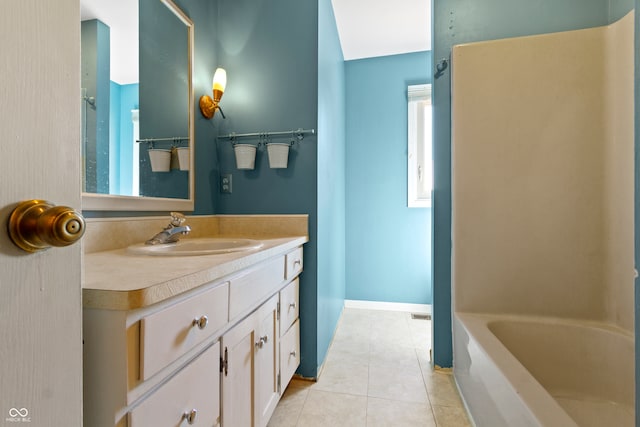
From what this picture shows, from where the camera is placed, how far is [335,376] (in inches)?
67.8

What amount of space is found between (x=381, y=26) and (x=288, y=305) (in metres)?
2.36

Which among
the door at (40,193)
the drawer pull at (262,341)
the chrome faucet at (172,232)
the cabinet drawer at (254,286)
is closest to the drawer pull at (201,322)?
the cabinet drawer at (254,286)

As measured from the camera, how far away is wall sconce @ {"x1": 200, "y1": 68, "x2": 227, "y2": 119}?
5.51 feet

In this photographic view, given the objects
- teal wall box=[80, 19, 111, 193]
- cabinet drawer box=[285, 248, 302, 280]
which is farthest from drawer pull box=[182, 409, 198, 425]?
teal wall box=[80, 19, 111, 193]

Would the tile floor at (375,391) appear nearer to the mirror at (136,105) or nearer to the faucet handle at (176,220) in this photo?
the faucet handle at (176,220)

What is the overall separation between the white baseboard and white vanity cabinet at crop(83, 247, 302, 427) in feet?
5.52

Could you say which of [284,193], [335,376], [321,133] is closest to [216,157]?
[284,193]

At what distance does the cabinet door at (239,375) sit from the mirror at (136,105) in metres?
A: 0.69

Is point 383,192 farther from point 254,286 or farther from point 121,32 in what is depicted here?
point 121,32

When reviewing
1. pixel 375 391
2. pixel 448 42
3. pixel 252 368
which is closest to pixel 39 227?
pixel 252 368

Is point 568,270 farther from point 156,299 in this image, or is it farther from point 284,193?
point 156,299

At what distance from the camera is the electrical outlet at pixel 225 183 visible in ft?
5.93

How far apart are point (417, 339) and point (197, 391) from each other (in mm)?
1892

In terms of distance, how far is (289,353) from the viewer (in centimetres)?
148
